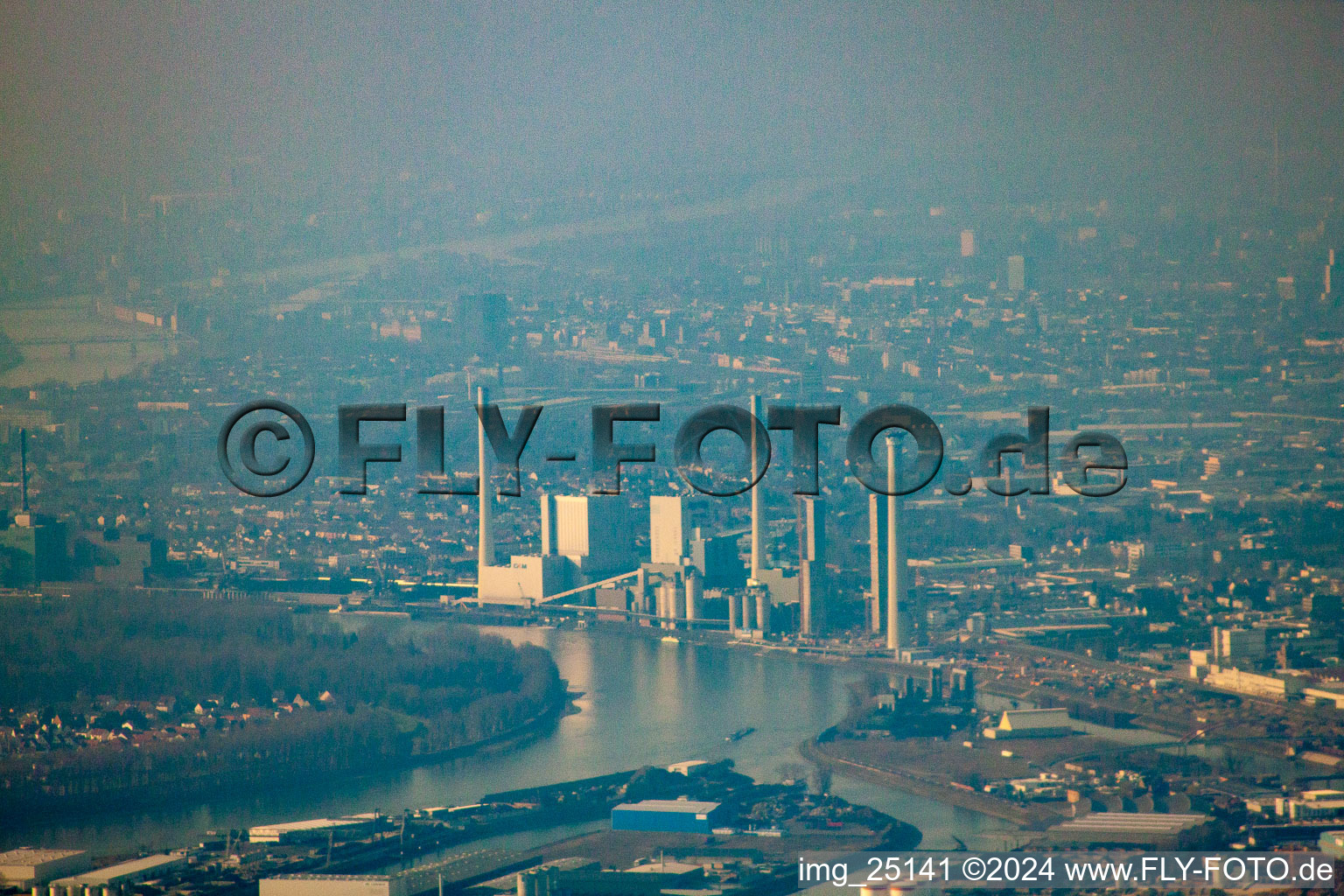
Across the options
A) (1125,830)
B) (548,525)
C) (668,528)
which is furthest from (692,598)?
(1125,830)

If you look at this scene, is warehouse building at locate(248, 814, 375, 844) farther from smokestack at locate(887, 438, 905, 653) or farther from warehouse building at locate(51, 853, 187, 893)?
smokestack at locate(887, 438, 905, 653)

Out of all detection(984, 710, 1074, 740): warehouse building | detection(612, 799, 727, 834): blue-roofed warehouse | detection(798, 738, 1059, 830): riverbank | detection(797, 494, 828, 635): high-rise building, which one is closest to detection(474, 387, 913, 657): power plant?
detection(797, 494, 828, 635): high-rise building

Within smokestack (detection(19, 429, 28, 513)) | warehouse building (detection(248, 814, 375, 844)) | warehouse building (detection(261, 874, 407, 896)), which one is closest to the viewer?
warehouse building (detection(261, 874, 407, 896))

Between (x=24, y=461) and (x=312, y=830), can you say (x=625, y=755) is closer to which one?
(x=312, y=830)

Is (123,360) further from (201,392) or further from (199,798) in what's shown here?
(199,798)

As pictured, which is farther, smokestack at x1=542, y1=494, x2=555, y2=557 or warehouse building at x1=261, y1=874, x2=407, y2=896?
smokestack at x1=542, y1=494, x2=555, y2=557

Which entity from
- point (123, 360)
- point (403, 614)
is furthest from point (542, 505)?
point (123, 360)

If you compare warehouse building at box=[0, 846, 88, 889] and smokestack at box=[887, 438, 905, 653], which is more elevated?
smokestack at box=[887, 438, 905, 653]
